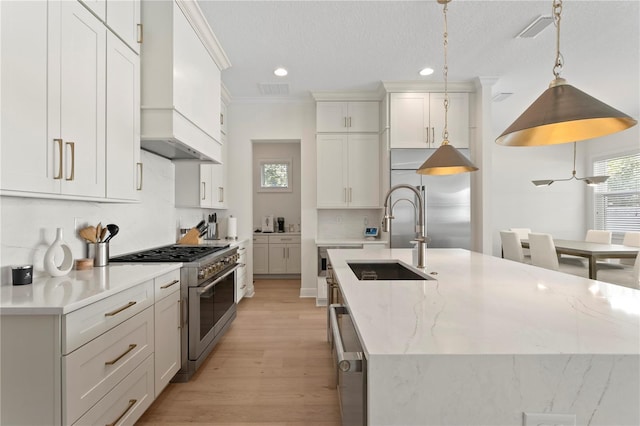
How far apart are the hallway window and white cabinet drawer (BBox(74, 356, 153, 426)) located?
5.11m

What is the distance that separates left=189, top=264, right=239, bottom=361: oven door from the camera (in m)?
2.41

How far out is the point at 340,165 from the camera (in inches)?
180

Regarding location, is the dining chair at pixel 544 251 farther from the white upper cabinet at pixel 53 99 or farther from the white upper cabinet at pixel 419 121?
the white upper cabinet at pixel 53 99

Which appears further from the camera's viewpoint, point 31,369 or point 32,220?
point 32,220

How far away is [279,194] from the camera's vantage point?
6844mm

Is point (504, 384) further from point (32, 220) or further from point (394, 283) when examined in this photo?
point (32, 220)

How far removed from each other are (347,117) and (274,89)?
105cm

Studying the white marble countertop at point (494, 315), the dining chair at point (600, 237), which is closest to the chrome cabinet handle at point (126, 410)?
the white marble countertop at point (494, 315)

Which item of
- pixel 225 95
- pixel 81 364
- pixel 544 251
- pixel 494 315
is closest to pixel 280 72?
pixel 225 95

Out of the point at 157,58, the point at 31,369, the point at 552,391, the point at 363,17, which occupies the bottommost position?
the point at 31,369

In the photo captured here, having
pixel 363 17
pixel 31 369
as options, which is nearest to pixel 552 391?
pixel 31 369

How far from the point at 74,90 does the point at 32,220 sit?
725 millimetres

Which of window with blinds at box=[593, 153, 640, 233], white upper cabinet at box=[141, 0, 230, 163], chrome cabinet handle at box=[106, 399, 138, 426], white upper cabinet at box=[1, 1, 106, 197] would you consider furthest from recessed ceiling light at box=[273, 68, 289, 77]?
window with blinds at box=[593, 153, 640, 233]

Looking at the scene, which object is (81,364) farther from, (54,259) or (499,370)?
(499,370)
